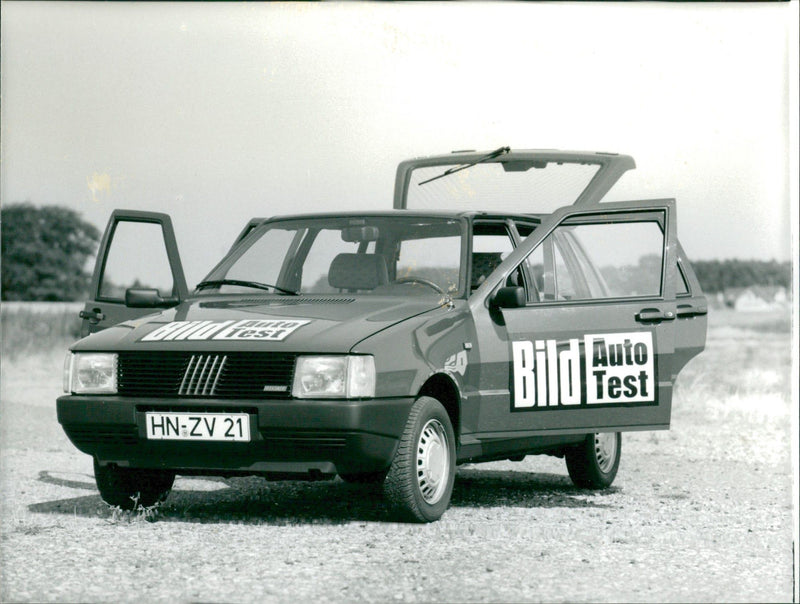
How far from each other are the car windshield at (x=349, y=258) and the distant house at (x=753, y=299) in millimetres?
26056

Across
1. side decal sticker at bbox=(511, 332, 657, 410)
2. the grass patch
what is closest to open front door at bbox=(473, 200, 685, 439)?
side decal sticker at bbox=(511, 332, 657, 410)

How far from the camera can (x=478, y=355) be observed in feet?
25.3

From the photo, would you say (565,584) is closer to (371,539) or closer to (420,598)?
(420,598)

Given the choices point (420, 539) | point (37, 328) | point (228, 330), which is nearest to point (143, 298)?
point (228, 330)

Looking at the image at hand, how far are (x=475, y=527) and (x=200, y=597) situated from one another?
2242 mm

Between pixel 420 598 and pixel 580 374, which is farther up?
pixel 580 374

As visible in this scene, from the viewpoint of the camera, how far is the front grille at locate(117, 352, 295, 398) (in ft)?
22.9

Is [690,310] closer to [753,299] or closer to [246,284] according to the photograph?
[246,284]

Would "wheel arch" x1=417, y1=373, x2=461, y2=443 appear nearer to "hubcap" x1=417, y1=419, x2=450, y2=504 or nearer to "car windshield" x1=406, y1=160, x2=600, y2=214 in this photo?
"hubcap" x1=417, y1=419, x2=450, y2=504

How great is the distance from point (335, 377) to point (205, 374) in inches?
29.0

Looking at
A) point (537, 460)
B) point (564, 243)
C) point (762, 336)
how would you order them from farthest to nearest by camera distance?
point (762, 336)
point (537, 460)
point (564, 243)

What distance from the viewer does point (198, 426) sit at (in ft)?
23.0

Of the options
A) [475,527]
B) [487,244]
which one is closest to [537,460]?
[487,244]

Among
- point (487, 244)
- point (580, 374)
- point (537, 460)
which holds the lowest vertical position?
point (537, 460)
